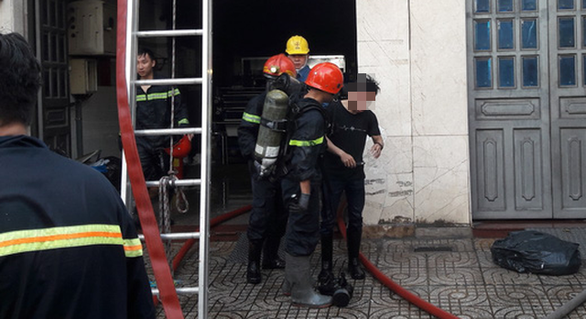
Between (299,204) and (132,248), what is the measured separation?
10.6 feet

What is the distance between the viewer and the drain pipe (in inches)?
184

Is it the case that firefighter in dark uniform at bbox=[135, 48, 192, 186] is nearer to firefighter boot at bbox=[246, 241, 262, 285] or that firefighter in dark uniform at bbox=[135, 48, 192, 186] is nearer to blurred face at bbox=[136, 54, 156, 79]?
blurred face at bbox=[136, 54, 156, 79]

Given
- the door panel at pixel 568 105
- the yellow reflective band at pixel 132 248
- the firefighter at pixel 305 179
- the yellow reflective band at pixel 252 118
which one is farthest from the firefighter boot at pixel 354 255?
the yellow reflective band at pixel 132 248

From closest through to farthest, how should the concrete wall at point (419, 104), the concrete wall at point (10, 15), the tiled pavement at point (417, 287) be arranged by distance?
the tiled pavement at point (417, 287) → the concrete wall at point (419, 104) → the concrete wall at point (10, 15)

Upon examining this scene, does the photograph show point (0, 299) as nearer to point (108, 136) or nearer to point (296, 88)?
point (296, 88)

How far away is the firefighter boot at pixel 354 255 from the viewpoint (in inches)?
235

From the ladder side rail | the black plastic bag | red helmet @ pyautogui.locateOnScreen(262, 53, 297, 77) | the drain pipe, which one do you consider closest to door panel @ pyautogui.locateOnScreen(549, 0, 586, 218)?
the black plastic bag

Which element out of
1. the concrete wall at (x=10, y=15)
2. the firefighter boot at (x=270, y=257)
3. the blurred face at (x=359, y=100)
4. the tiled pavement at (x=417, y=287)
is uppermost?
the concrete wall at (x=10, y=15)

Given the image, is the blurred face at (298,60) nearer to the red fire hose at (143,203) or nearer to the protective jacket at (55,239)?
the red fire hose at (143,203)

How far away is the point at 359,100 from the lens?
5.86m

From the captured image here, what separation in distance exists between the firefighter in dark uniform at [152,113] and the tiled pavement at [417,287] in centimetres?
104

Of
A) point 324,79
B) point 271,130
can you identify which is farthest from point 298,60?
point 271,130

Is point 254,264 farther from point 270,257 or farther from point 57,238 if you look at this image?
point 57,238

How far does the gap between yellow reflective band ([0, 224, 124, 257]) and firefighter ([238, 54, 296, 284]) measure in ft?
12.0
